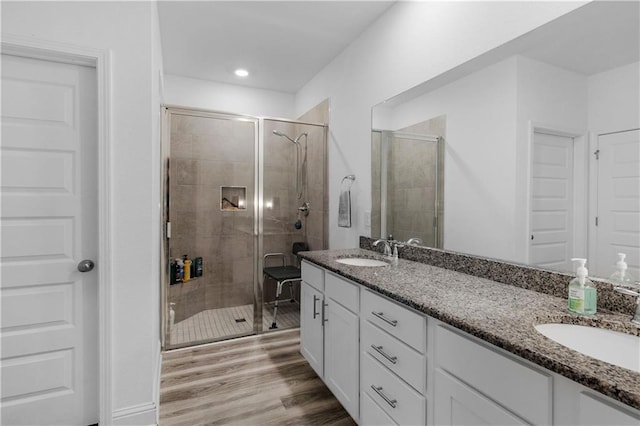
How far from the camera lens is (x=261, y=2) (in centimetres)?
232

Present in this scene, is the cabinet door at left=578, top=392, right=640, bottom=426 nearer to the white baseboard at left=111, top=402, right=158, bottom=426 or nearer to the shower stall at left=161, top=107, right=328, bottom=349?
the white baseboard at left=111, top=402, right=158, bottom=426

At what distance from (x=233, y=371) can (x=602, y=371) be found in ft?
7.16

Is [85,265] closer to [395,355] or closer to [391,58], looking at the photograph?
[395,355]

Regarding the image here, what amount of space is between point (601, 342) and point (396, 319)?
651 millimetres

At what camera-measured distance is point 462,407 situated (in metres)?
1.04

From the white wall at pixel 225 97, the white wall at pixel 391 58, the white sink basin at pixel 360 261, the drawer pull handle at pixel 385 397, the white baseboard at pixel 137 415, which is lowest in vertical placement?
the white baseboard at pixel 137 415

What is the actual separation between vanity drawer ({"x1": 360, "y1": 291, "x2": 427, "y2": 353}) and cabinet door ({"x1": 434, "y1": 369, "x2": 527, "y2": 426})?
135 mm

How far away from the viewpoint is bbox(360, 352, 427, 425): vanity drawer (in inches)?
48.8

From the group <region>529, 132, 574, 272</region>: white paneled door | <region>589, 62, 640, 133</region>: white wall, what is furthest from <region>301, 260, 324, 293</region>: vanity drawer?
<region>589, 62, 640, 133</region>: white wall

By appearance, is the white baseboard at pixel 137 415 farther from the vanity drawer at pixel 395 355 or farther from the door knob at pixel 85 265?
the vanity drawer at pixel 395 355

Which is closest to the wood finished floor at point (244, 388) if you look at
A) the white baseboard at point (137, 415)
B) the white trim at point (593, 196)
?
the white baseboard at point (137, 415)

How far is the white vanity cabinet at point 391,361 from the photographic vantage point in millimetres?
1229

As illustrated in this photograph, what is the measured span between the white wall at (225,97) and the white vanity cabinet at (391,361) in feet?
9.29

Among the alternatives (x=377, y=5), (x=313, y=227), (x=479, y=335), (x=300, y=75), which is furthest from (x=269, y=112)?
(x=479, y=335)
